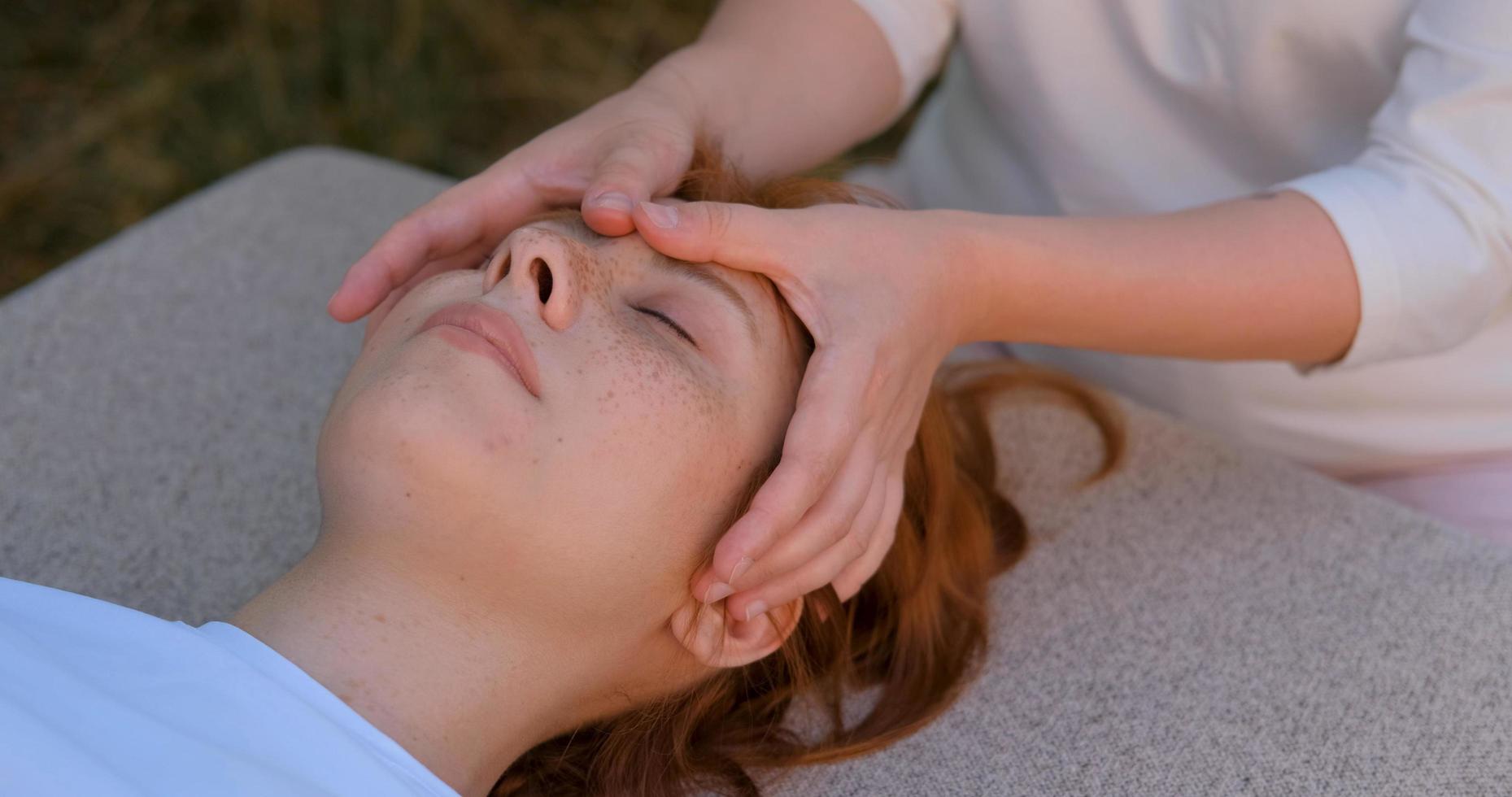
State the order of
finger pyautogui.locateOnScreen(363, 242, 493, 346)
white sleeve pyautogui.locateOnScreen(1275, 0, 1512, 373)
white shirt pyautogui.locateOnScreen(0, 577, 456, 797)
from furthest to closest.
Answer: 1. finger pyautogui.locateOnScreen(363, 242, 493, 346)
2. white sleeve pyautogui.locateOnScreen(1275, 0, 1512, 373)
3. white shirt pyautogui.locateOnScreen(0, 577, 456, 797)

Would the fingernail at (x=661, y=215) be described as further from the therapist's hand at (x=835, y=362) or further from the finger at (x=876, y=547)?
the finger at (x=876, y=547)

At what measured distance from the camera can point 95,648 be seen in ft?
3.50

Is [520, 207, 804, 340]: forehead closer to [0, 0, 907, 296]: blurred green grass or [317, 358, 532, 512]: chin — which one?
[317, 358, 532, 512]: chin

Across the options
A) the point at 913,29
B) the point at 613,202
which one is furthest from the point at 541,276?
the point at 913,29

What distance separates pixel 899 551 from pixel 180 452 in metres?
0.96

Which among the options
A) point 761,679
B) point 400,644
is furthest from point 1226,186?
point 400,644

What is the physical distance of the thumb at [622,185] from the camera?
122 cm

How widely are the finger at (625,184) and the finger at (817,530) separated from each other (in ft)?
1.08

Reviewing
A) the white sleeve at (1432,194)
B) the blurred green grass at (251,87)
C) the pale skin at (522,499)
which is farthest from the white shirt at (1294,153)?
the blurred green grass at (251,87)

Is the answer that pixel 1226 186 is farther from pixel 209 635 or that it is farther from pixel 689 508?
pixel 209 635

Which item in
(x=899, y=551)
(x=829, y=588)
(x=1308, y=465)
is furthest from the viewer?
(x=1308, y=465)

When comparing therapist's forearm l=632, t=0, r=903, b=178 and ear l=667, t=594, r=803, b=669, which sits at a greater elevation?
therapist's forearm l=632, t=0, r=903, b=178

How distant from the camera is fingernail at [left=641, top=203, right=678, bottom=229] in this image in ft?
3.79

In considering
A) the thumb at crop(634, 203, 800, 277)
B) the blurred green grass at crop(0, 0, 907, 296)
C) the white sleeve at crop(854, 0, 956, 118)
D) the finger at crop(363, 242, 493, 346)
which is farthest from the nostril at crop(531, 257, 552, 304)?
the blurred green grass at crop(0, 0, 907, 296)
